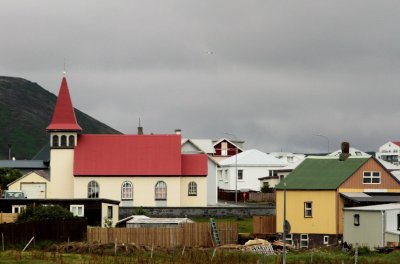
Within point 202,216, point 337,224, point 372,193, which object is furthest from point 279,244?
point 202,216

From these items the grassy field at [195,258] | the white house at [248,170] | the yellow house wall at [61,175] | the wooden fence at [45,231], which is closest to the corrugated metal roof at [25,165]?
the yellow house wall at [61,175]

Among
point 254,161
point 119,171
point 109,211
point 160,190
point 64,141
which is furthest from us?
point 254,161

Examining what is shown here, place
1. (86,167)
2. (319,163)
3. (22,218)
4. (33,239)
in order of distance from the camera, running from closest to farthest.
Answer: (33,239)
(22,218)
(319,163)
(86,167)

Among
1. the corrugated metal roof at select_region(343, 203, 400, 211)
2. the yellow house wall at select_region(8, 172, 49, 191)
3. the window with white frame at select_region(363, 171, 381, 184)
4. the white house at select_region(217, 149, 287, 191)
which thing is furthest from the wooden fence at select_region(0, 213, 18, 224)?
→ the white house at select_region(217, 149, 287, 191)

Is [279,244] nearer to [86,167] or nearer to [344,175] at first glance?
[344,175]

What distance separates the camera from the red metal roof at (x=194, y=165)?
98875 mm

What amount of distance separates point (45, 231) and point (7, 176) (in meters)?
49.3

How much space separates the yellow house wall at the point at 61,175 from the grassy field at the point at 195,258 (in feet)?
133

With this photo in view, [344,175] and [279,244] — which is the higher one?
[344,175]

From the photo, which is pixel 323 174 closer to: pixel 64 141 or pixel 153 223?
pixel 153 223

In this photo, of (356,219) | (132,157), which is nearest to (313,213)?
(356,219)

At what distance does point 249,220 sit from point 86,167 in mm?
19936

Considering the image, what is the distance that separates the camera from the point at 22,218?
69688 millimetres

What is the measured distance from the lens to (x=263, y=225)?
7288cm
